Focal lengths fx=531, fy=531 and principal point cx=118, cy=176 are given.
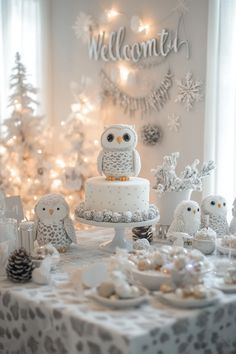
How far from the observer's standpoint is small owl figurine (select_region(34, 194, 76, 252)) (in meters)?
2.12

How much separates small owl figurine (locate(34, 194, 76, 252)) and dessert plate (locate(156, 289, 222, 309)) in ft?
2.19

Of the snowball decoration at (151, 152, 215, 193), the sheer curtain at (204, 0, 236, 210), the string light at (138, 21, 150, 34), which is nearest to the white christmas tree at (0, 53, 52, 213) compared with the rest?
the string light at (138, 21, 150, 34)

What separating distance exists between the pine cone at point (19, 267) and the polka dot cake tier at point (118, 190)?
0.38 meters

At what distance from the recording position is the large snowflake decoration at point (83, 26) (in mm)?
3807

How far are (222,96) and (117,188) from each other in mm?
1228

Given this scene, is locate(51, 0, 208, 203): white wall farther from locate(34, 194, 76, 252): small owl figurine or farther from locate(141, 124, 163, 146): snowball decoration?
locate(34, 194, 76, 252): small owl figurine

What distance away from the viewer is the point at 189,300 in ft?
5.02

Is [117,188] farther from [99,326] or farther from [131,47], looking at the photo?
[131,47]

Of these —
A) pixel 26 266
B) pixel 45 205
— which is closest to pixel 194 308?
pixel 26 266

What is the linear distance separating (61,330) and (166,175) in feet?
3.55

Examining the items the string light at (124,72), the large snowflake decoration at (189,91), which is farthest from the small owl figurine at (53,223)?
the string light at (124,72)

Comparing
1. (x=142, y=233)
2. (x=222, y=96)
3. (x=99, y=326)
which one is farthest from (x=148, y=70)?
(x=99, y=326)

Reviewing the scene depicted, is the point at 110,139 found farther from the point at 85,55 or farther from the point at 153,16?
the point at 85,55

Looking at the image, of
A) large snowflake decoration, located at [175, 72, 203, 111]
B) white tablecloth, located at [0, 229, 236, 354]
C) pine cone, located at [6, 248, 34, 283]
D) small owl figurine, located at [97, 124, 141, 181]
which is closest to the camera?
white tablecloth, located at [0, 229, 236, 354]
